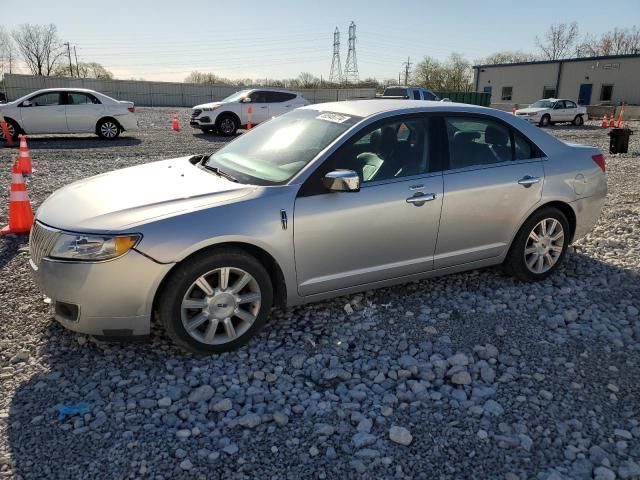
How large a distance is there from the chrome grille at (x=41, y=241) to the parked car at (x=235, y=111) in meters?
14.2

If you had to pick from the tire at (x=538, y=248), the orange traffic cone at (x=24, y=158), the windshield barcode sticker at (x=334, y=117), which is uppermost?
the windshield barcode sticker at (x=334, y=117)

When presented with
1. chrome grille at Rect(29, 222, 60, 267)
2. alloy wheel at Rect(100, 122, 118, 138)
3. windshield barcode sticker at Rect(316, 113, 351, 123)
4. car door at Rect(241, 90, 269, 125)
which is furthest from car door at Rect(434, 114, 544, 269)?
car door at Rect(241, 90, 269, 125)

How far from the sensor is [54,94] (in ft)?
48.5

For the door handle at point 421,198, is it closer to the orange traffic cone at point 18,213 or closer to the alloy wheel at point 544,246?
the alloy wheel at point 544,246

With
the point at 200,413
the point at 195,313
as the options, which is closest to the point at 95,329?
the point at 195,313

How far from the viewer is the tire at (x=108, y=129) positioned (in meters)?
15.6

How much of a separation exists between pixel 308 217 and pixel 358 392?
121cm

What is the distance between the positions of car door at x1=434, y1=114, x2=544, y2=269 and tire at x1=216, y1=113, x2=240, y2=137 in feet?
46.4

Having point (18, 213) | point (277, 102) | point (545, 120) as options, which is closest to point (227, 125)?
point (277, 102)

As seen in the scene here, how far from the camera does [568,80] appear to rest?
49219mm

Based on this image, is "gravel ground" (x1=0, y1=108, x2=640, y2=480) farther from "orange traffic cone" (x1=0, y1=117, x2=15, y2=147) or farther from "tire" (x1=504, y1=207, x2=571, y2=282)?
"orange traffic cone" (x1=0, y1=117, x2=15, y2=147)

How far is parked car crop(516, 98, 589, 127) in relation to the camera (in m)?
27.6

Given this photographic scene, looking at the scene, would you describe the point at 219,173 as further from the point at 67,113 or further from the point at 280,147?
the point at 67,113

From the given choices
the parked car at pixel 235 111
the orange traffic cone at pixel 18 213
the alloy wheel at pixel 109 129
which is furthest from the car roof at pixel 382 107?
the parked car at pixel 235 111
